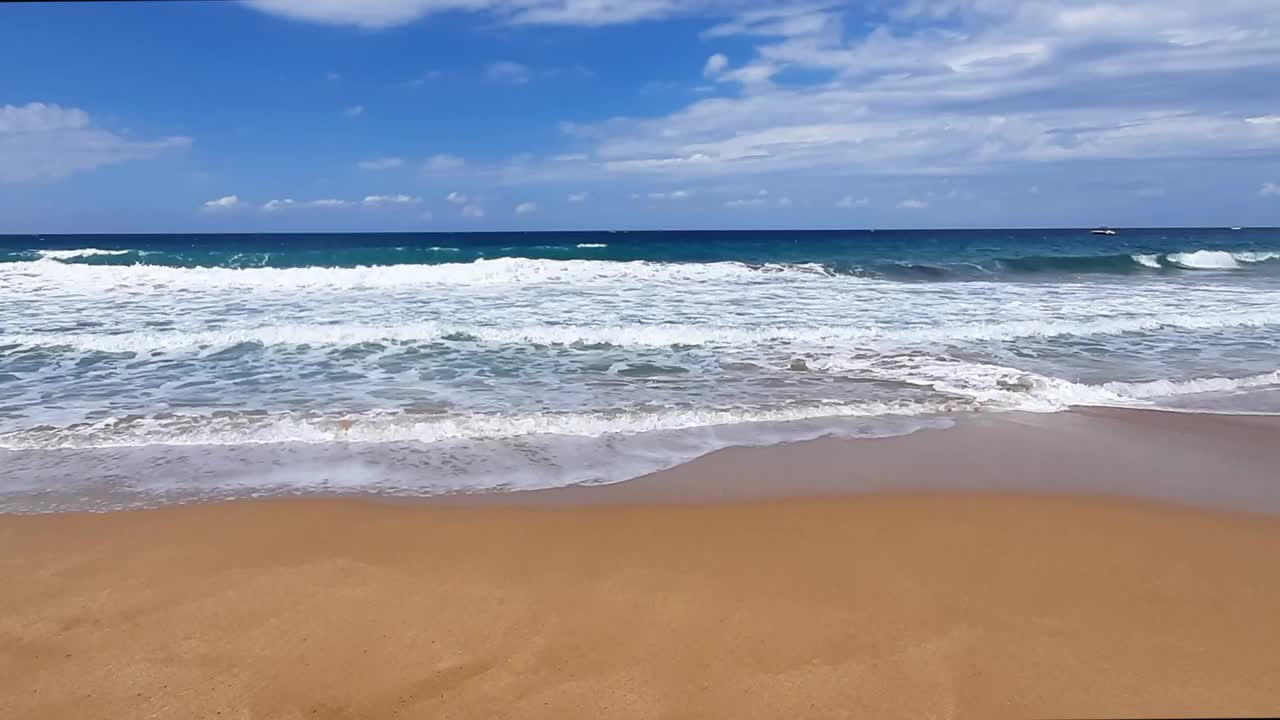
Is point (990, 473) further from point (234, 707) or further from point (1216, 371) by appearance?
point (1216, 371)

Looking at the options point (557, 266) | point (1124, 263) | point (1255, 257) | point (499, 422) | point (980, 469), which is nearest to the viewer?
point (980, 469)

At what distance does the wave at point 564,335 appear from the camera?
1016cm

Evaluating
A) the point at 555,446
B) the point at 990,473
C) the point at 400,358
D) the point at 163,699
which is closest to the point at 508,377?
the point at 400,358

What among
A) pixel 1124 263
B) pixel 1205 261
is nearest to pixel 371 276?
pixel 1124 263

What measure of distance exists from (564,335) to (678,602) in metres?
7.60

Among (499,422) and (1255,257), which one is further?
(1255,257)

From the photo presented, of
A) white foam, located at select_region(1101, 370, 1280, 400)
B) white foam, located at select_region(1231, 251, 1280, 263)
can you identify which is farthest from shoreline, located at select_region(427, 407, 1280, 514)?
white foam, located at select_region(1231, 251, 1280, 263)

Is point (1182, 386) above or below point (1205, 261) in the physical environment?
below

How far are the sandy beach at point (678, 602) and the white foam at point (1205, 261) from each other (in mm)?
32924

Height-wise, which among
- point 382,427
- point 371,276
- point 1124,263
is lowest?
point 382,427

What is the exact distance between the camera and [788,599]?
3.47 metres

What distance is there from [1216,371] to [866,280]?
46.2ft

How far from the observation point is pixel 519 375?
8383 mm

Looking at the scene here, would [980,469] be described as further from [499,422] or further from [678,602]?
[499,422]
